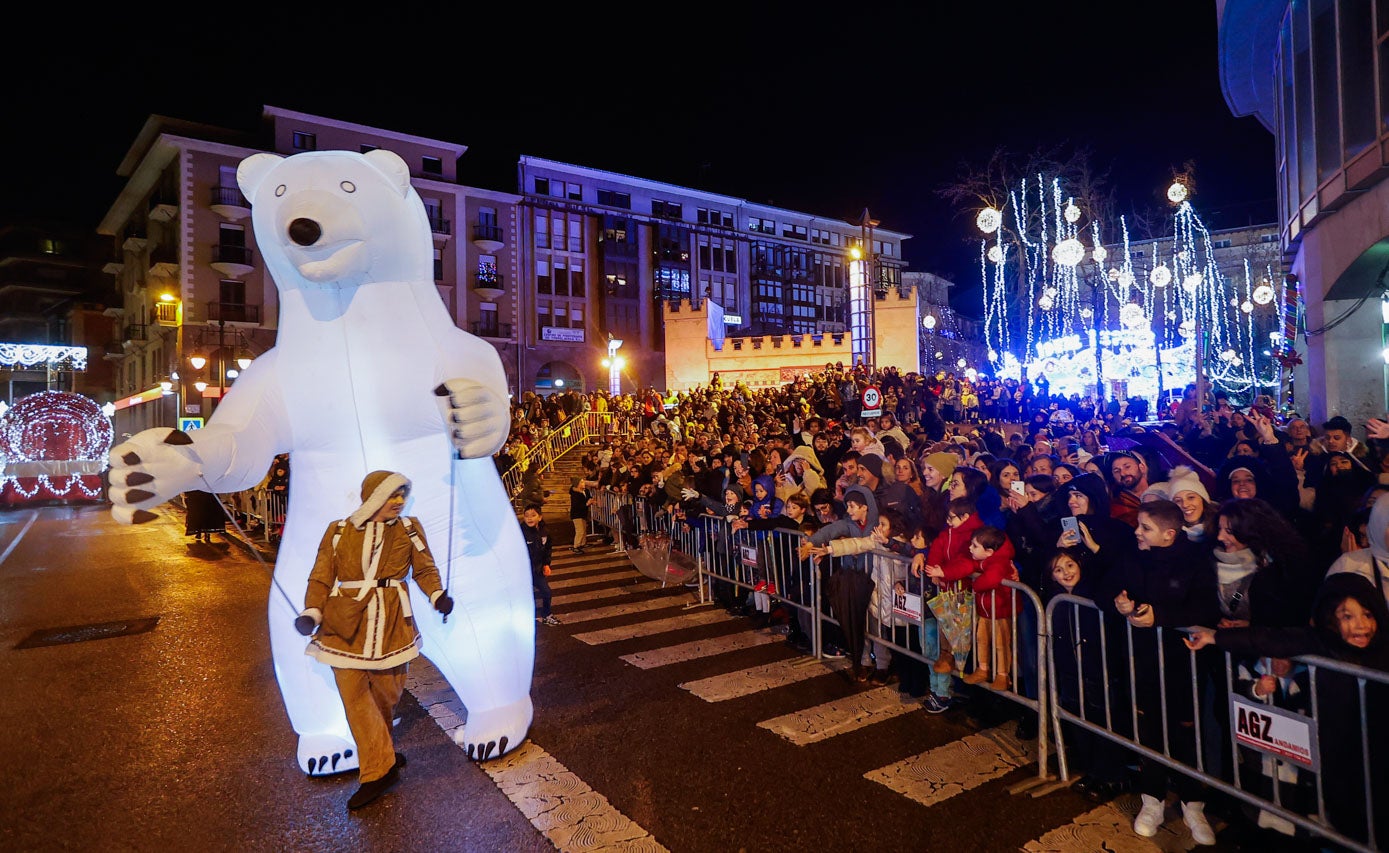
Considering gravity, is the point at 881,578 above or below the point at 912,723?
above

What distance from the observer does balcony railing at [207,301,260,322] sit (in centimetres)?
3192

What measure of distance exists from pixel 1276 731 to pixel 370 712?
4446mm

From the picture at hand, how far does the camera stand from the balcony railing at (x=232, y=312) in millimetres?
31922

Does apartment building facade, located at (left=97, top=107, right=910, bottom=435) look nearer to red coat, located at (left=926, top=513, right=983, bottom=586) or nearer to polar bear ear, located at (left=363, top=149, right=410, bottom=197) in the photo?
polar bear ear, located at (left=363, top=149, right=410, bottom=197)

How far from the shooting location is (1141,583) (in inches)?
161

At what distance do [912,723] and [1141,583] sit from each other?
190 cm

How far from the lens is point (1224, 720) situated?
13.0 feet

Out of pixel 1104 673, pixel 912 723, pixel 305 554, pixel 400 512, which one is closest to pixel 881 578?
pixel 912 723

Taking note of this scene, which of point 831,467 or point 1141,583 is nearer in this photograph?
point 1141,583

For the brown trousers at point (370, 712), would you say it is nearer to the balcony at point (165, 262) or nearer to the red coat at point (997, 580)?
the red coat at point (997, 580)

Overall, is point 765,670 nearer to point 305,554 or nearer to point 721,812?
point 721,812

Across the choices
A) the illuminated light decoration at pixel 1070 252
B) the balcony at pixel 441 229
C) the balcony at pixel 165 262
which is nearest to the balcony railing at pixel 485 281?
the balcony at pixel 441 229

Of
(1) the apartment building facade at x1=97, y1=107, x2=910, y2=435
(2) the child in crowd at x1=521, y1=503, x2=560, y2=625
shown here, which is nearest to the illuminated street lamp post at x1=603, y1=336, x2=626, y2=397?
(1) the apartment building facade at x1=97, y1=107, x2=910, y2=435

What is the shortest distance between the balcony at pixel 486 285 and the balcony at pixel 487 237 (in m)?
1.37
